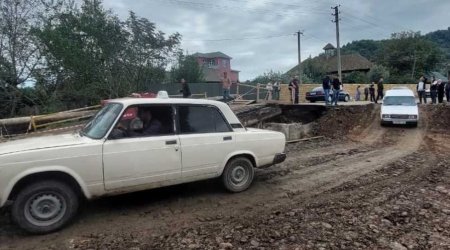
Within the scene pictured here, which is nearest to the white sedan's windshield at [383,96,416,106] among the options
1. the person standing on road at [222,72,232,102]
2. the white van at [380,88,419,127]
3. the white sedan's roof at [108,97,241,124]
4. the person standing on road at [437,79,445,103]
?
the white van at [380,88,419,127]

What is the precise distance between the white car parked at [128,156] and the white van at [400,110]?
40.9ft

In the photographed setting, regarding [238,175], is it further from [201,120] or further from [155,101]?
[155,101]

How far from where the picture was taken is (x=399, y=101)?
18.6 m

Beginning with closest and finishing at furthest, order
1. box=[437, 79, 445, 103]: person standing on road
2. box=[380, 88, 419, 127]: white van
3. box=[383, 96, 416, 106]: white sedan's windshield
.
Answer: box=[380, 88, 419, 127]: white van → box=[383, 96, 416, 106]: white sedan's windshield → box=[437, 79, 445, 103]: person standing on road

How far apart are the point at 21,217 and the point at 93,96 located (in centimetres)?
2106

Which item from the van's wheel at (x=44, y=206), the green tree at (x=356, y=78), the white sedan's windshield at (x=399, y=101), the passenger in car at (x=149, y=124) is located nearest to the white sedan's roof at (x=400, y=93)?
the white sedan's windshield at (x=399, y=101)

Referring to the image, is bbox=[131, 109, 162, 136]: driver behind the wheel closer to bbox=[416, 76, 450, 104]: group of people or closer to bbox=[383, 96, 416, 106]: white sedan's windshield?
bbox=[383, 96, 416, 106]: white sedan's windshield

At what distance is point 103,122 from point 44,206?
4.60 ft

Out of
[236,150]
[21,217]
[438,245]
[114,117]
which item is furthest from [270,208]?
[21,217]

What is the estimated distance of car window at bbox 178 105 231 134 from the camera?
611 centimetres

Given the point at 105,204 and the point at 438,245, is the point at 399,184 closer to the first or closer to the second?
the point at 438,245

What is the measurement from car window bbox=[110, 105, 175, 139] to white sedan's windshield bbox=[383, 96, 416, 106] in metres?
15.4

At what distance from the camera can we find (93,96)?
973 inches

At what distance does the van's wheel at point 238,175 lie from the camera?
6516 millimetres
